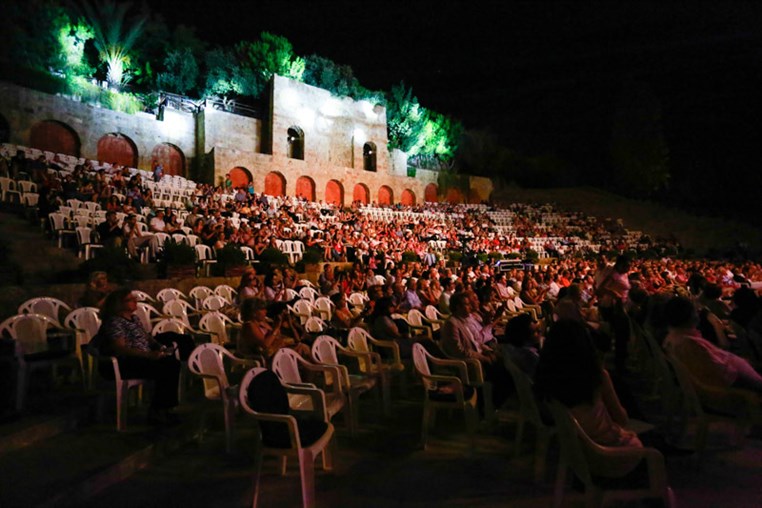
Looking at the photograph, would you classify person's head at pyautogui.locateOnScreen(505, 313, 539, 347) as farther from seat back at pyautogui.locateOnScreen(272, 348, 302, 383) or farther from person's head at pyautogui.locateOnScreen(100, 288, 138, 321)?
person's head at pyautogui.locateOnScreen(100, 288, 138, 321)

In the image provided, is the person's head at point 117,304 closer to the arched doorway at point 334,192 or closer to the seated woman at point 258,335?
the seated woman at point 258,335

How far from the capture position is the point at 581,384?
2.35 meters

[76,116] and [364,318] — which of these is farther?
[76,116]

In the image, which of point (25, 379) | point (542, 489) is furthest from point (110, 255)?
point (542, 489)

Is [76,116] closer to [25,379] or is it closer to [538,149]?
[25,379]

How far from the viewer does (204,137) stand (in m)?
24.7

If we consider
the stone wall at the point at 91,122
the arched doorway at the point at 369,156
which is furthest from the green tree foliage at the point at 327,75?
the stone wall at the point at 91,122

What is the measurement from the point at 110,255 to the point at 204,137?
19723 mm

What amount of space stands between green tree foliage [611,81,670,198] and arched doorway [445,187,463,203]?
1594cm

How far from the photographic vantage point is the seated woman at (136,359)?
11.5ft

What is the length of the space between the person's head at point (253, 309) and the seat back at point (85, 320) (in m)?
1.47

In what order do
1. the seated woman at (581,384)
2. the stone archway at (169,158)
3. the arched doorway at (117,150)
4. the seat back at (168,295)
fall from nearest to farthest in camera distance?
the seated woman at (581,384) < the seat back at (168,295) < the arched doorway at (117,150) < the stone archway at (169,158)

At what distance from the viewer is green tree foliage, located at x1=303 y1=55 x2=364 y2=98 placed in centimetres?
3366

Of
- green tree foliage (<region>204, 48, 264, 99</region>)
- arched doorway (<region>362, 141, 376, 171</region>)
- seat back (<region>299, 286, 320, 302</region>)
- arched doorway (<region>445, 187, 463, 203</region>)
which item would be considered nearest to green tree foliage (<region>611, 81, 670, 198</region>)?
arched doorway (<region>445, 187, 463, 203</region>)
